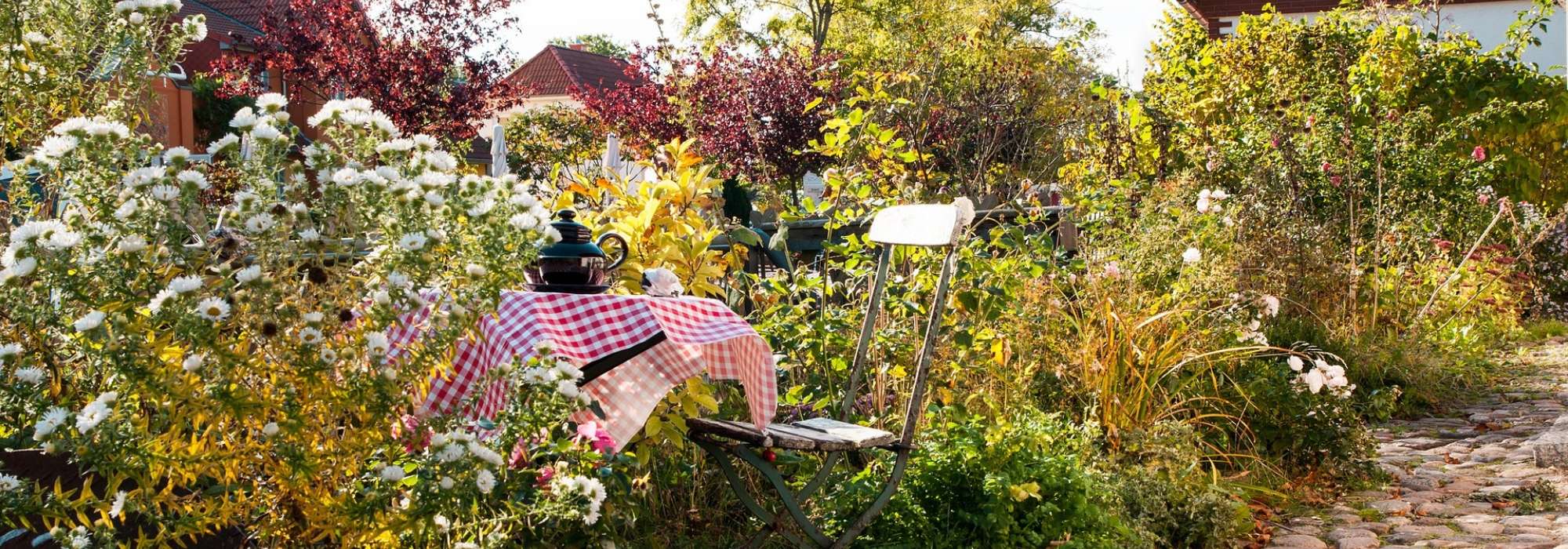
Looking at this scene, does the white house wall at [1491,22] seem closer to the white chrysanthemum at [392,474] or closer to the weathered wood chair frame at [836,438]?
the weathered wood chair frame at [836,438]

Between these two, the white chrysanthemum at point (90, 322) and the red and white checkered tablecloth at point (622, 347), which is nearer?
the white chrysanthemum at point (90, 322)

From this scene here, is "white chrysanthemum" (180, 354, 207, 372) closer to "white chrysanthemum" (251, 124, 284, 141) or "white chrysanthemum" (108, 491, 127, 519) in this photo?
"white chrysanthemum" (108, 491, 127, 519)

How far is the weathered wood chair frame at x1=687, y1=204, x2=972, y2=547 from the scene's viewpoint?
3.11 meters

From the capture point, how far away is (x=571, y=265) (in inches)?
126

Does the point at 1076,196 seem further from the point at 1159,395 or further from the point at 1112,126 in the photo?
the point at 1112,126

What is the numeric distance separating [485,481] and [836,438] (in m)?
1.30

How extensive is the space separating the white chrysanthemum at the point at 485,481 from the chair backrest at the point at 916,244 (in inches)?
56.6

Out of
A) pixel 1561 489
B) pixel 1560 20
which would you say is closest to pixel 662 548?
pixel 1561 489

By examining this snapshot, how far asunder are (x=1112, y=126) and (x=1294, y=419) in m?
3.01

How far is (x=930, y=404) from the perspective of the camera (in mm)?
3832

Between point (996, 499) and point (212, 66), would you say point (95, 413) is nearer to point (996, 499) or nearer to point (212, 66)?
point (996, 499)

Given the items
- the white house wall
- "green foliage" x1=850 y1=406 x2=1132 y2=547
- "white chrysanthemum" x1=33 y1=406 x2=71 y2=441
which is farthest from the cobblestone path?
the white house wall

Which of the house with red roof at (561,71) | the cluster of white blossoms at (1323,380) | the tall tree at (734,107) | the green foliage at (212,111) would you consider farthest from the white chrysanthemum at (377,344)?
the house with red roof at (561,71)

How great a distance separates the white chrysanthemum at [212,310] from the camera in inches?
76.7
